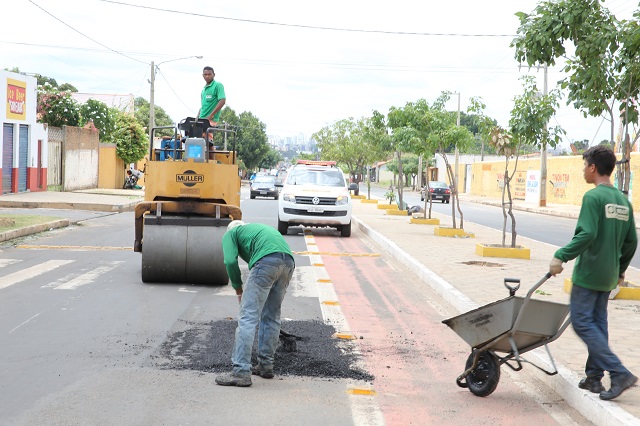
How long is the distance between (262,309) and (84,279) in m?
5.87

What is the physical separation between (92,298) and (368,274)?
510cm

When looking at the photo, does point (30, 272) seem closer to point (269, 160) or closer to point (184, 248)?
point (184, 248)

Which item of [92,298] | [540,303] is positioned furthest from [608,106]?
[92,298]

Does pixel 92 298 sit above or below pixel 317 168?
below

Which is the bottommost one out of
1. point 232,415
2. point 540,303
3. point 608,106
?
point 232,415

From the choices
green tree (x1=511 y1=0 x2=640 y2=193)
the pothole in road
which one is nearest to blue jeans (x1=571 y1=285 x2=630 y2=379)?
green tree (x1=511 y1=0 x2=640 y2=193)

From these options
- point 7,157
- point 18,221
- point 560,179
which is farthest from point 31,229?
point 560,179

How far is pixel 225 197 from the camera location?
1161cm

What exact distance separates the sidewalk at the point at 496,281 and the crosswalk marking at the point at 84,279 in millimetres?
5082

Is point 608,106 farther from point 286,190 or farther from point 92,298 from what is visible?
point 286,190

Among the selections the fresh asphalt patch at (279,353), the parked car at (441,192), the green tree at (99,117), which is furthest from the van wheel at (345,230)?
the parked car at (441,192)

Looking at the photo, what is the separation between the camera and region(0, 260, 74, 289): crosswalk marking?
36.9ft

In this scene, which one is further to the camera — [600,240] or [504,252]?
[504,252]

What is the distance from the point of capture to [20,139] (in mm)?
32531
